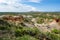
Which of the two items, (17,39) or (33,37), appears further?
(33,37)

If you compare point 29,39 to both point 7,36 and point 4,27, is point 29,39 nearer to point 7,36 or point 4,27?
point 7,36

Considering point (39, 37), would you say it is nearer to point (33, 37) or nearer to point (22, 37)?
point (33, 37)

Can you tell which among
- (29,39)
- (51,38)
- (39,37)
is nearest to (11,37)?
(29,39)

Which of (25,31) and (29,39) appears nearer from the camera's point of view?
(29,39)

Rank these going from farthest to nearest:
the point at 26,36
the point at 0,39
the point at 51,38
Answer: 1. the point at 51,38
2. the point at 26,36
3. the point at 0,39

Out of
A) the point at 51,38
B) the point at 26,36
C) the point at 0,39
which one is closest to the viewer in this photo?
the point at 0,39

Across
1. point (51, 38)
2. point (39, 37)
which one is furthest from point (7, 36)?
point (51, 38)

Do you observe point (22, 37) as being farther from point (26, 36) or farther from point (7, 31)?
point (7, 31)
